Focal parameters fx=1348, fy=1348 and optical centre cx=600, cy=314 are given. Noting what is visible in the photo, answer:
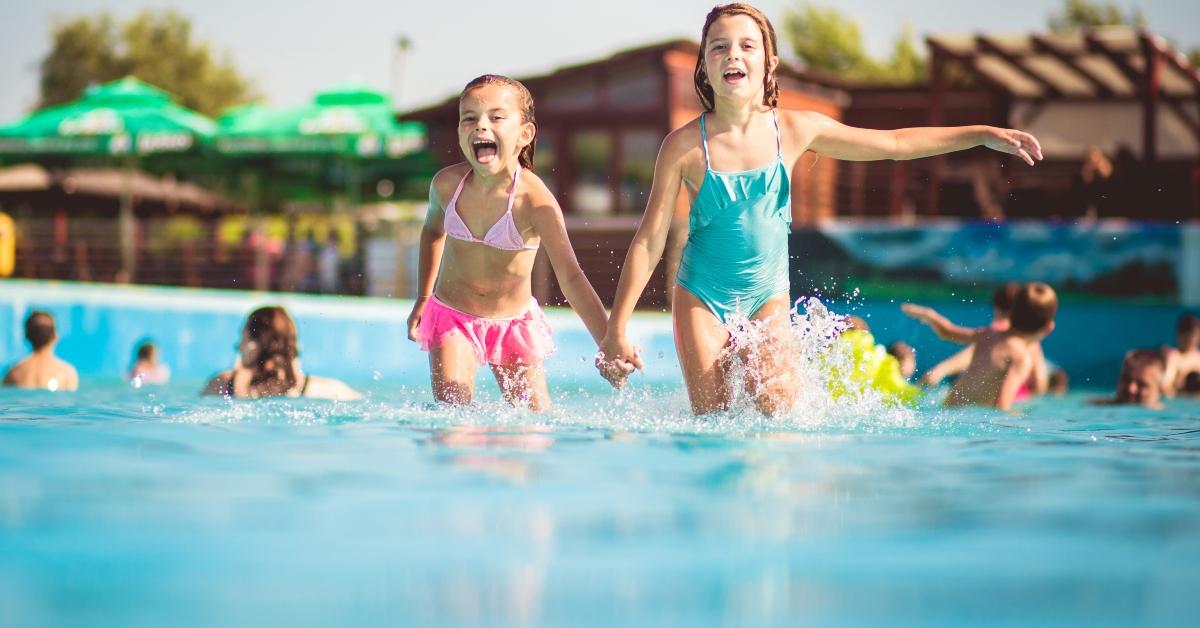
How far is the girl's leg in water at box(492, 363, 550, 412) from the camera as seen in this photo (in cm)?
556

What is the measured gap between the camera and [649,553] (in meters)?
2.69

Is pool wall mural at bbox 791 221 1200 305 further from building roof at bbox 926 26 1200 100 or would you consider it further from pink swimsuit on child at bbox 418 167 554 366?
pink swimsuit on child at bbox 418 167 554 366

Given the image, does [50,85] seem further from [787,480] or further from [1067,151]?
[787,480]

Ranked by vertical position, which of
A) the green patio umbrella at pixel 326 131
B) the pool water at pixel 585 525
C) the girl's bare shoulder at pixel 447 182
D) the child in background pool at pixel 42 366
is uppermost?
the green patio umbrella at pixel 326 131

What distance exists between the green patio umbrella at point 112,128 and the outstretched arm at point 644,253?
1681 centimetres

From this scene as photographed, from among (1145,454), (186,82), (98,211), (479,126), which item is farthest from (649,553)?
(186,82)

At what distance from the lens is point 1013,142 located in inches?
198

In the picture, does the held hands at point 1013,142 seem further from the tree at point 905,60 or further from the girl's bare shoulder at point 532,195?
the tree at point 905,60

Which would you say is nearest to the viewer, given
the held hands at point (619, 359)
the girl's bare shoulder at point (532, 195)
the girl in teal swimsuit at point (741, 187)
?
the held hands at point (619, 359)

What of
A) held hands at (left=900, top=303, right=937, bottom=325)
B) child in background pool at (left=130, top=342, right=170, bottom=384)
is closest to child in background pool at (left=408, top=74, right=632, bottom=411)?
held hands at (left=900, top=303, right=937, bottom=325)

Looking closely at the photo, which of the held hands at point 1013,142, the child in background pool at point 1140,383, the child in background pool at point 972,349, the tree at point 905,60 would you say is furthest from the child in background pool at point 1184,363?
the tree at point 905,60

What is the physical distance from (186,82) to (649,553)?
57.2 metres

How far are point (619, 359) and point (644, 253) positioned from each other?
0.40m

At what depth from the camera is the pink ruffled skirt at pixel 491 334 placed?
5445mm
